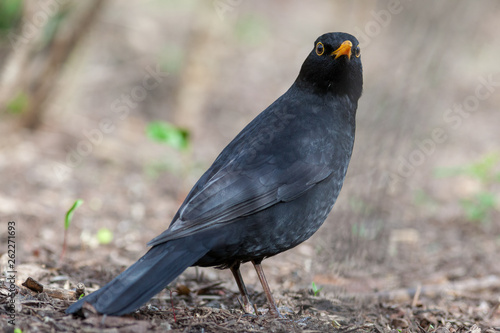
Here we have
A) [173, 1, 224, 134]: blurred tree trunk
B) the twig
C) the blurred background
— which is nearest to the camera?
the twig

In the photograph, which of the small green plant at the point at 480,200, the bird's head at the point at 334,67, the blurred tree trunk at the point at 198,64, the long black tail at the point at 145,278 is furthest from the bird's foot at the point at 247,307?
the blurred tree trunk at the point at 198,64

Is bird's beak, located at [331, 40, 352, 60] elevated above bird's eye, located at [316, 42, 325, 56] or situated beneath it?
situated beneath

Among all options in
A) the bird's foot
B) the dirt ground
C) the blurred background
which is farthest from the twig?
the blurred background

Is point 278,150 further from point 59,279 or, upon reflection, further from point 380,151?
point 59,279

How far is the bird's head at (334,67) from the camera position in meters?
3.79

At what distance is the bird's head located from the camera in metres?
3.79

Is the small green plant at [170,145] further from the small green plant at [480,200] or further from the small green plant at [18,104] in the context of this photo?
the small green plant at [480,200]

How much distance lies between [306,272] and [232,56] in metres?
9.58

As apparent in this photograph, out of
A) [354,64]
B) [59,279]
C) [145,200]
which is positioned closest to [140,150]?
[145,200]

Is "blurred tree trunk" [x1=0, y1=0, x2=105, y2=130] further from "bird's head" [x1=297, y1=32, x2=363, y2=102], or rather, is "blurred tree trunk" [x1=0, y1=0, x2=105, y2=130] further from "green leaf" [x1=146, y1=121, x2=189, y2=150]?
"bird's head" [x1=297, y1=32, x2=363, y2=102]

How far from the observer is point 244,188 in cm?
340

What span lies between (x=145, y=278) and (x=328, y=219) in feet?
10.4

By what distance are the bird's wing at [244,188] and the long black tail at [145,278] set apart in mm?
70

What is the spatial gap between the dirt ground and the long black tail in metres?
0.08
